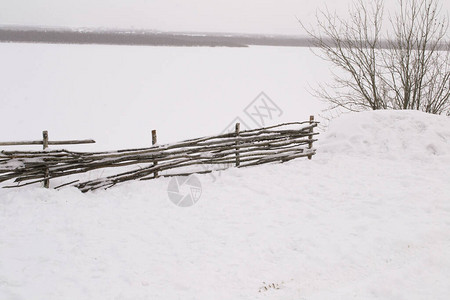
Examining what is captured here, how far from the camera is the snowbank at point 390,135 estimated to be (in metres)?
6.66

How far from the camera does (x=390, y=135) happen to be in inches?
277

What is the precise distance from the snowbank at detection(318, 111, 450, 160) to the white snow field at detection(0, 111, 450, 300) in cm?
71

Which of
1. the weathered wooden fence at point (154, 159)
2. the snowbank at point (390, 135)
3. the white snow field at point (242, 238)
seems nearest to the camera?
the white snow field at point (242, 238)

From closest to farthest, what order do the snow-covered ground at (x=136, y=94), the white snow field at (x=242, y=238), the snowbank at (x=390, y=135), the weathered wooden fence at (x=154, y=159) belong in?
the white snow field at (x=242, y=238) → the weathered wooden fence at (x=154, y=159) → the snowbank at (x=390, y=135) → the snow-covered ground at (x=136, y=94)

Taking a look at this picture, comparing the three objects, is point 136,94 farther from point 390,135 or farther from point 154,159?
point 390,135

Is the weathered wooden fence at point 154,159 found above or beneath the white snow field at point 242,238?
above

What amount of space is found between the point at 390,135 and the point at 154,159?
15.2ft

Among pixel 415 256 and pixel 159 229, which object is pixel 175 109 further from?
pixel 415 256

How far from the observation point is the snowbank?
6.66 meters

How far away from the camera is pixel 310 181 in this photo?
18.4ft

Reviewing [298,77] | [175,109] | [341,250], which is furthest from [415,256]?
[298,77]

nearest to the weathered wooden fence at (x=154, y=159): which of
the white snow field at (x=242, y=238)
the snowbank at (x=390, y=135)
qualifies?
the white snow field at (x=242, y=238)

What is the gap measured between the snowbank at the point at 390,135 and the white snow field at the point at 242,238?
714 mm

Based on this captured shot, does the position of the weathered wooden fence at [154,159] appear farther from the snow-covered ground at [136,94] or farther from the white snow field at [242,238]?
the snow-covered ground at [136,94]
